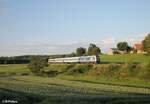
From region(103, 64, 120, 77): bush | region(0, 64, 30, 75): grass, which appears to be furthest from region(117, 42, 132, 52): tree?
region(103, 64, 120, 77): bush

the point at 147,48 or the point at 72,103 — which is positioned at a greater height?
the point at 147,48

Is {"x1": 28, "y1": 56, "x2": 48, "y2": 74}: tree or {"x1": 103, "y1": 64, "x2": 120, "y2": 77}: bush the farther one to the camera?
{"x1": 28, "y1": 56, "x2": 48, "y2": 74}: tree

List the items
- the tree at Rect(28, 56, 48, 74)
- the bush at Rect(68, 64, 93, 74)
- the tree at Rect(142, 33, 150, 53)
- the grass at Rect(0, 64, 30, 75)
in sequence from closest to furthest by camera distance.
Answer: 1. the bush at Rect(68, 64, 93, 74)
2. the tree at Rect(28, 56, 48, 74)
3. the tree at Rect(142, 33, 150, 53)
4. the grass at Rect(0, 64, 30, 75)

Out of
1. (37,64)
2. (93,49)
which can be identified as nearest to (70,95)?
(37,64)

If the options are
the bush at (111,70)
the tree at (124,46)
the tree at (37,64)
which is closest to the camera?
the bush at (111,70)

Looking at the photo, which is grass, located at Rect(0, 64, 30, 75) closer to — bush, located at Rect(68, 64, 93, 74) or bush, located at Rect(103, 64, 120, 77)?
bush, located at Rect(68, 64, 93, 74)

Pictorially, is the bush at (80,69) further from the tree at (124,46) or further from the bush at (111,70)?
the tree at (124,46)

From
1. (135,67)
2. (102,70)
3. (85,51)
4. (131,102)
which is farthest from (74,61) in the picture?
(131,102)

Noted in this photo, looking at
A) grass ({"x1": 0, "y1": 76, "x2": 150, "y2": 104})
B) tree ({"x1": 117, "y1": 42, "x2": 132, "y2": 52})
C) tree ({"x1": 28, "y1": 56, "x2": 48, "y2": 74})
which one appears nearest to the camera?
grass ({"x1": 0, "y1": 76, "x2": 150, "y2": 104})

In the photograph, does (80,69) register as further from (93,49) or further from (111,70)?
(93,49)

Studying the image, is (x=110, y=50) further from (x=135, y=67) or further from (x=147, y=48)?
(x=135, y=67)

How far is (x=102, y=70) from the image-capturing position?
74.4m

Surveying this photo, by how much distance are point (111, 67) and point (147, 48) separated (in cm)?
3388

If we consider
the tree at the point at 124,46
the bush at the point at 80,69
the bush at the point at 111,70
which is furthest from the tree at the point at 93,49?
the bush at the point at 111,70
